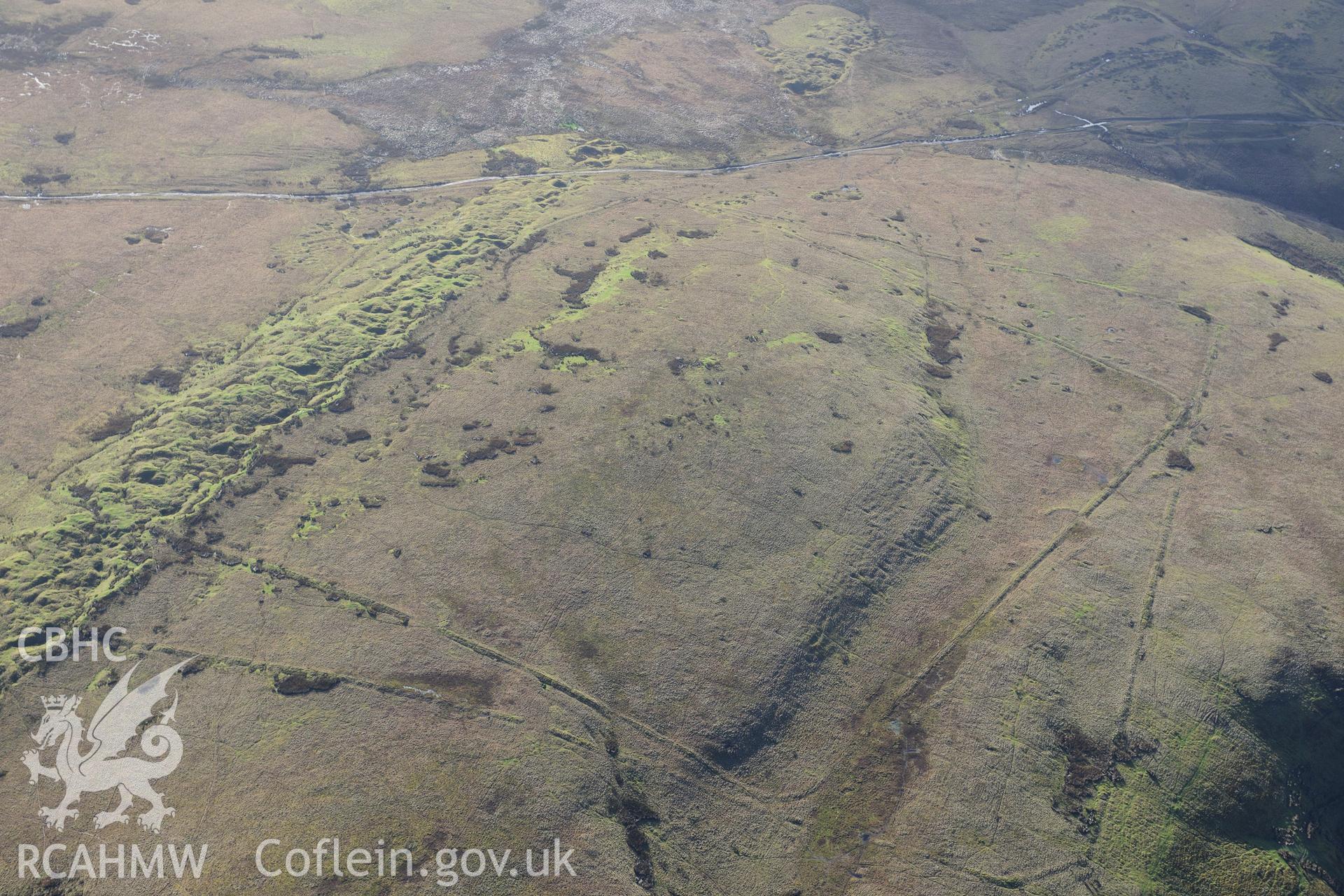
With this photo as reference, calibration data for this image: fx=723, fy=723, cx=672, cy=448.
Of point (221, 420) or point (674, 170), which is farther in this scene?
point (674, 170)

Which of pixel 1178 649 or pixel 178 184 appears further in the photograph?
pixel 178 184

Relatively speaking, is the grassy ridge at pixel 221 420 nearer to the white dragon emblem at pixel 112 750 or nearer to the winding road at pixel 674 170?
the white dragon emblem at pixel 112 750

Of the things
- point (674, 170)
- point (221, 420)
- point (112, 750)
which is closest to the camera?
point (112, 750)

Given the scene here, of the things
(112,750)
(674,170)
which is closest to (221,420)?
(112,750)

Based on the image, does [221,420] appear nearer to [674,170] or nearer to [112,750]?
[112,750]

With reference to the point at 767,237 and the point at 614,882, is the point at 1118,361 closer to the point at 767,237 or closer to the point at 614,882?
the point at 767,237

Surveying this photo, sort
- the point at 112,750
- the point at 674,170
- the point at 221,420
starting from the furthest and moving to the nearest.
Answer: the point at 674,170 < the point at 221,420 < the point at 112,750

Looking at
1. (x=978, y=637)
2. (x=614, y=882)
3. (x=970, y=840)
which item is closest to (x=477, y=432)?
(x=614, y=882)

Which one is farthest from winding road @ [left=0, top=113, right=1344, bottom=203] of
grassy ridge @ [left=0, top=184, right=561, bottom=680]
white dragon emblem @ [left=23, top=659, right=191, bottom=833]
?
white dragon emblem @ [left=23, top=659, right=191, bottom=833]

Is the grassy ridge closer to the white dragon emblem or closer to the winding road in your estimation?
the white dragon emblem

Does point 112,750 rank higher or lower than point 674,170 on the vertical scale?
lower
